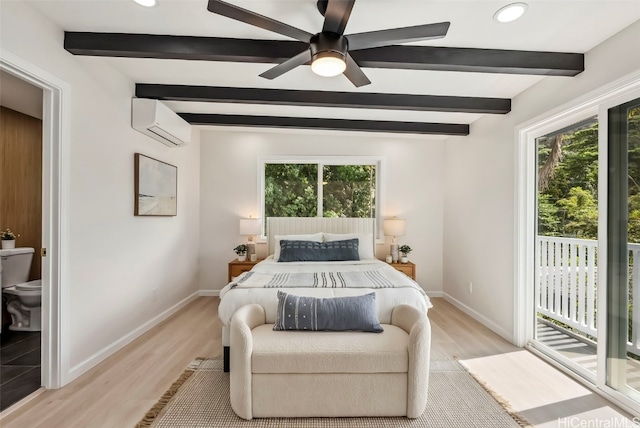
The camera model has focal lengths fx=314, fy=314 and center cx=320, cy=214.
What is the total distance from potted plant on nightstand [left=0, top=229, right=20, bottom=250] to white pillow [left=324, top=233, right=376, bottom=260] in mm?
3546

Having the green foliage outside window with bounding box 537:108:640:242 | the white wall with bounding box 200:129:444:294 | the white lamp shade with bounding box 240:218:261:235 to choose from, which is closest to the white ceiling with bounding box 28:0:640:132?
the green foliage outside window with bounding box 537:108:640:242

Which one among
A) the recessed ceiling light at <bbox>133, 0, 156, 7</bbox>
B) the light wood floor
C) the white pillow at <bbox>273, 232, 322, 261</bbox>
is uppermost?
the recessed ceiling light at <bbox>133, 0, 156, 7</bbox>

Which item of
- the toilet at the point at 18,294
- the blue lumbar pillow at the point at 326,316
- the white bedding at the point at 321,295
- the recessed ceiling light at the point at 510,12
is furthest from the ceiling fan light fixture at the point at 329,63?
the toilet at the point at 18,294

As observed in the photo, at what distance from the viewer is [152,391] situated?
2.21 meters

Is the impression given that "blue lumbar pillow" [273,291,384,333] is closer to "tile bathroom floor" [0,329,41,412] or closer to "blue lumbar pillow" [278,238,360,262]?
"blue lumbar pillow" [278,238,360,262]

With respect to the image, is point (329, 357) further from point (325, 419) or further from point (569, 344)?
point (569, 344)

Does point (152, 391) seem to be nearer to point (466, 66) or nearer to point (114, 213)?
point (114, 213)

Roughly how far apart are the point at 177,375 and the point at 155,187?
6.44 feet

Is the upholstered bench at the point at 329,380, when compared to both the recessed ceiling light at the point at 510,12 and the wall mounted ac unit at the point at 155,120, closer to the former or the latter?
the recessed ceiling light at the point at 510,12

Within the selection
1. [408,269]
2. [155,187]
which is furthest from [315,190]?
[155,187]

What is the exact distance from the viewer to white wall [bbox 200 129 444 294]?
4.74 meters

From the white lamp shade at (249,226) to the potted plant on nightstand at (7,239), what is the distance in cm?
246

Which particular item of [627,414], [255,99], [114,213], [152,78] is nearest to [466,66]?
[255,99]

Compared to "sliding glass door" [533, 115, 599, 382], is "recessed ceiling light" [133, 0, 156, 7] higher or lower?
higher
